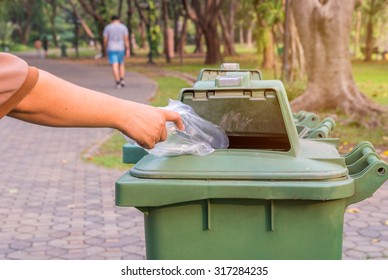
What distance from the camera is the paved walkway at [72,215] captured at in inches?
218

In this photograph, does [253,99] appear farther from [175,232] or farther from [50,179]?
[50,179]

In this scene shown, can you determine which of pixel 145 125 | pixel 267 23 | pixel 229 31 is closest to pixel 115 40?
pixel 267 23

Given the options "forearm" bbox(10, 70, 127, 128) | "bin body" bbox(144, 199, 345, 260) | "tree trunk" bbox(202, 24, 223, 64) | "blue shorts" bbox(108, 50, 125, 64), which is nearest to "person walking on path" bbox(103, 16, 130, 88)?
"blue shorts" bbox(108, 50, 125, 64)

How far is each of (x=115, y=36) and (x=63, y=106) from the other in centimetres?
1704

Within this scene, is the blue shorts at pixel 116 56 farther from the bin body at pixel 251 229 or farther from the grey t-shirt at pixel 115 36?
the bin body at pixel 251 229

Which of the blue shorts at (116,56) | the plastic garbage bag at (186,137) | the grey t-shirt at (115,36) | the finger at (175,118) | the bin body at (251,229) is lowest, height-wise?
the blue shorts at (116,56)

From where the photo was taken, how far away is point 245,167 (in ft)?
9.64

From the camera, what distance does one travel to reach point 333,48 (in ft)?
40.0

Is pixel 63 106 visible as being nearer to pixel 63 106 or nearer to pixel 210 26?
pixel 63 106

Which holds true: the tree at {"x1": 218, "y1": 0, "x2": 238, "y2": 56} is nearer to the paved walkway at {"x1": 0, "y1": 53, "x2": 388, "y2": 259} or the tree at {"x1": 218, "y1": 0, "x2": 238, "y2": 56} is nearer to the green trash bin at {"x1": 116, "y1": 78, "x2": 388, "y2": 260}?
the paved walkway at {"x1": 0, "y1": 53, "x2": 388, "y2": 259}

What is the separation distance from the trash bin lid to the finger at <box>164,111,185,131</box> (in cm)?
16

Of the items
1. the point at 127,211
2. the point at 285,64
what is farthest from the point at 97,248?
the point at 285,64

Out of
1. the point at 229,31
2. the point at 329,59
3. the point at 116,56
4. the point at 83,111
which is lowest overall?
the point at 229,31

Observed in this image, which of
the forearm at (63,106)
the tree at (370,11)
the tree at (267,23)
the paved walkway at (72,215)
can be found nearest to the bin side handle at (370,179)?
the forearm at (63,106)
